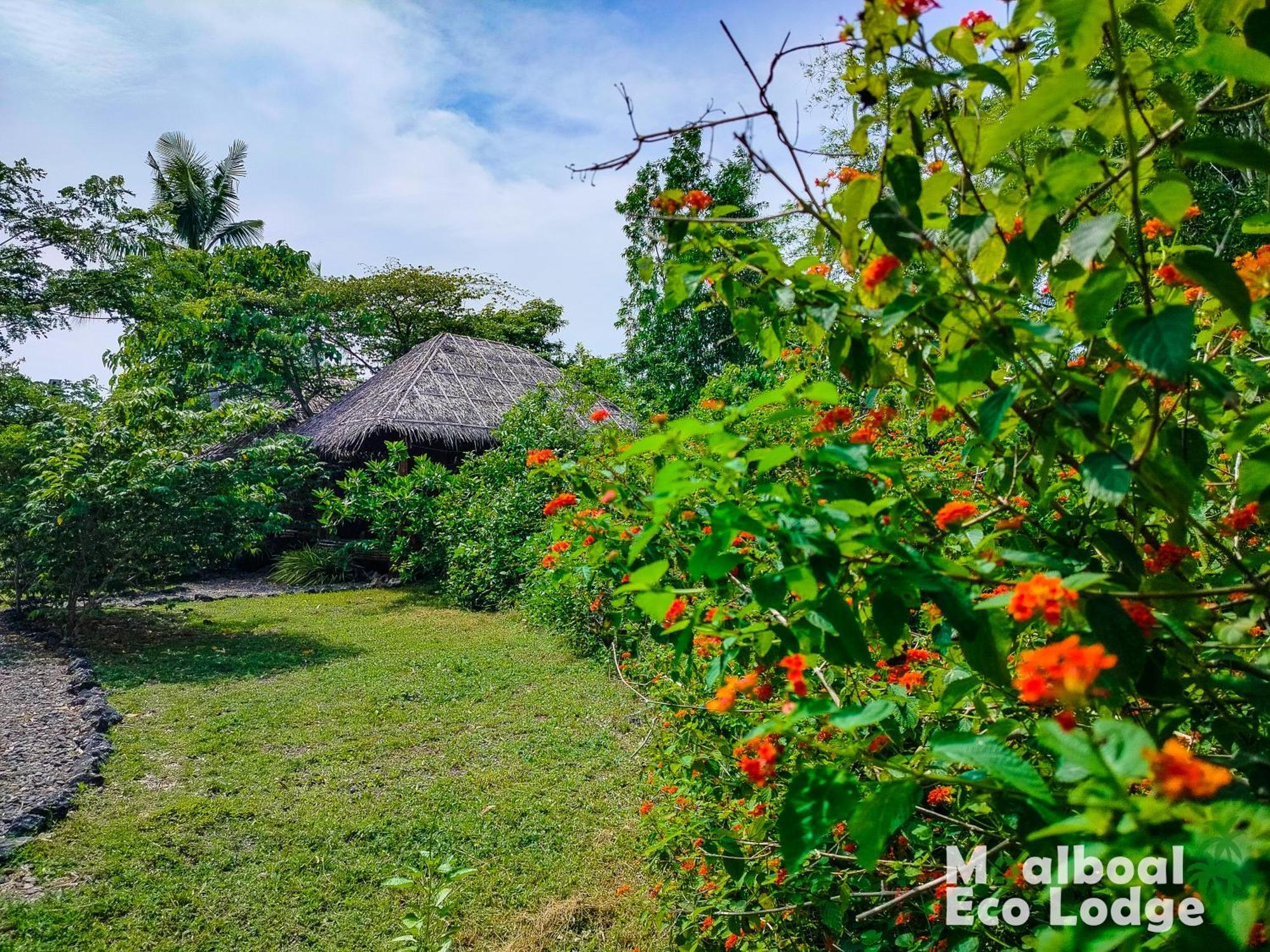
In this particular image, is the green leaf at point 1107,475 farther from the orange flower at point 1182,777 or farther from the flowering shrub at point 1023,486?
the orange flower at point 1182,777

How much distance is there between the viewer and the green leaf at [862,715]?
71 cm

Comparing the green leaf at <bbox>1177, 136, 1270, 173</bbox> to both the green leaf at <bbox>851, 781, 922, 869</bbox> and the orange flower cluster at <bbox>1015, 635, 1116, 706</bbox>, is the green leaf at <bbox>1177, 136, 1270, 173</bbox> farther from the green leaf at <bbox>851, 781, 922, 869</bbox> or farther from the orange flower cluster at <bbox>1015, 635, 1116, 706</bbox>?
the green leaf at <bbox>851, 781, 922, 869</bbox>

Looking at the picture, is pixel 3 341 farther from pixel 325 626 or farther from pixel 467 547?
pixel 467 547

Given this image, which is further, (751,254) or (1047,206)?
(751,254)

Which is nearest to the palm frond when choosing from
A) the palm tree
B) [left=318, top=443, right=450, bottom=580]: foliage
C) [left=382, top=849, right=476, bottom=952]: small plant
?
the palm tree

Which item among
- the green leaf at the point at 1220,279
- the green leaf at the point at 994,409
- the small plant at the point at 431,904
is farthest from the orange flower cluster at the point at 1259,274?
the small plant at the point at 431,904

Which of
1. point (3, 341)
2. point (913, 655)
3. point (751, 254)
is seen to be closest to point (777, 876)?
point (913, 655)

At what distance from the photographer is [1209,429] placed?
1148mm

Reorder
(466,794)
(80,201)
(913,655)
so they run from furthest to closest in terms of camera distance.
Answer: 1. (80,201)
2. (466,794)
3. (913,655)

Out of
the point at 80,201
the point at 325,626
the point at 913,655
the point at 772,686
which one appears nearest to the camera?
the point at 913,655

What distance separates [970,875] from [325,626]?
24.0 ft

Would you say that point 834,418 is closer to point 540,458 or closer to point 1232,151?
point 1232,151

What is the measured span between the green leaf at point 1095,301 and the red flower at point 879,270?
22 cm

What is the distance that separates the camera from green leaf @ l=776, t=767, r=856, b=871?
0.70m
